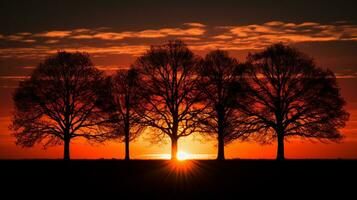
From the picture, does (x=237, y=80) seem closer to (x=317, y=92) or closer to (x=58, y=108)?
(x=317, y=92)

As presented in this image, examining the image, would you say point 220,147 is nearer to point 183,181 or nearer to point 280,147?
point 280,147

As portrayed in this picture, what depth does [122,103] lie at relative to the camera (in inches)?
2279

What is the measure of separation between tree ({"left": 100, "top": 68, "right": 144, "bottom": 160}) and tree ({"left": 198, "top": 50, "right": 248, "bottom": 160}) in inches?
286

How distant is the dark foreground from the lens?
87.3 ft

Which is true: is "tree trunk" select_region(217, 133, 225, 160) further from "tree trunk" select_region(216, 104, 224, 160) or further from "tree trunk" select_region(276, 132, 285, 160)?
"tree trunk" select_region(276, 132, 285, 160)

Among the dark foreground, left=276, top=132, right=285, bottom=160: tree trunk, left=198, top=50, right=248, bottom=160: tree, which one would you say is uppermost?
left=198, top=50, right=248, bottom=160: tree

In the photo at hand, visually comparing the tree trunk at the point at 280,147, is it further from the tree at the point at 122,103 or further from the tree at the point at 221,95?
the tree at the point at 122,103

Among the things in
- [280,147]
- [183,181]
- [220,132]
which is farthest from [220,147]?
[183,181]

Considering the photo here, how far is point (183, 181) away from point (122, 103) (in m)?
26.2

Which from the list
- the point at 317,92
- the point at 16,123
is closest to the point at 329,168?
the point at 317,92

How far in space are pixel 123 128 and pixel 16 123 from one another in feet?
36.4

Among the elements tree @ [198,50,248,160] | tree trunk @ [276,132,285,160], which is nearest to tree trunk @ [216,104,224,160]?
tree @ [198,50,248,160]

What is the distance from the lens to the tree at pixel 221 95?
54219 millimetres

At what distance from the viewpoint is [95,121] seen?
5769 cm
